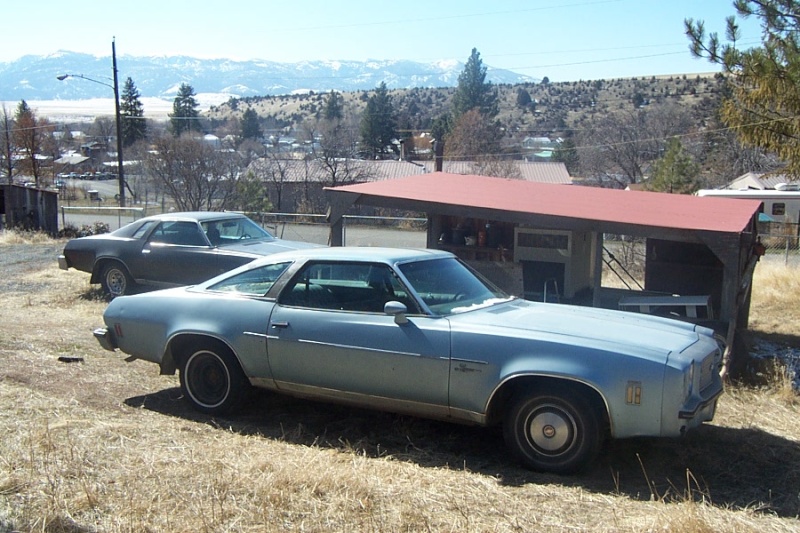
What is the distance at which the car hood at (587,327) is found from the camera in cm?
489

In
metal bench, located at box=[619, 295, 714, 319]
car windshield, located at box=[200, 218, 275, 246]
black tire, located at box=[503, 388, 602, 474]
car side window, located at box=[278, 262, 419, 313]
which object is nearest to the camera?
black tire, located at box=[503, 388, 602, 474]

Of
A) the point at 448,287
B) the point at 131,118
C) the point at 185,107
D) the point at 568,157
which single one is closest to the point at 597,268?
the point at 448,287

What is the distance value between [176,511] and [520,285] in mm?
7503

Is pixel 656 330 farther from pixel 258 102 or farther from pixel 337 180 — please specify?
pixel 258 102

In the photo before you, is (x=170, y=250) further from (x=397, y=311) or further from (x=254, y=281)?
(x=397, y=311)

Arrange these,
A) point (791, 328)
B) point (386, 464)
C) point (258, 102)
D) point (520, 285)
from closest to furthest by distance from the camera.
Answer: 1. point (386, 464)
2. point (520, 285)
3. point (791, 328)
4. point (258, 102)

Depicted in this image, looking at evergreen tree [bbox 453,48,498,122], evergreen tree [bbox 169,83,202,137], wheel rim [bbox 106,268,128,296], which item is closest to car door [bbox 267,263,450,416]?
wheel rim [bbox 106,268,128,296]

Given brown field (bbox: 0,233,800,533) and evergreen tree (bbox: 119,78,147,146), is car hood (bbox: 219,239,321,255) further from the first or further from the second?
evergreen tree (bbox: 119,78,147,146)

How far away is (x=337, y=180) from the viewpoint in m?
42.3

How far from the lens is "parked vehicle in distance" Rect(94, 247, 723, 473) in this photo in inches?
189

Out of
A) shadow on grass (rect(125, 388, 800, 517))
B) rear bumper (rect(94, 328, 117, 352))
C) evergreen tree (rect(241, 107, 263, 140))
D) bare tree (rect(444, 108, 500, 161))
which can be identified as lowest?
shadow on grass (rect(125, 388, 800, 517))

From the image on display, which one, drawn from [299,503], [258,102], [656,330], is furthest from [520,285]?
[258,102]

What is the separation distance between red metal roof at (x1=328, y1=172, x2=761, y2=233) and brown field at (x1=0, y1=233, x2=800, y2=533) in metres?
2.50

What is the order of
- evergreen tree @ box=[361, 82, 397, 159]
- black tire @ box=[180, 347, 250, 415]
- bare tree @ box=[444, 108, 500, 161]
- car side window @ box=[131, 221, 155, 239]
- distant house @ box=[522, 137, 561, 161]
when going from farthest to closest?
evergreen tree @ box=[361, 82, 397, 159]
distant house @ box=[522, 137, 561, 161]
bare tree @ box=[444, 108, 500, 161]
car side window @ box=[131, 221, 155, 239]
black tire @ box=[180, 347, 250, 415]
